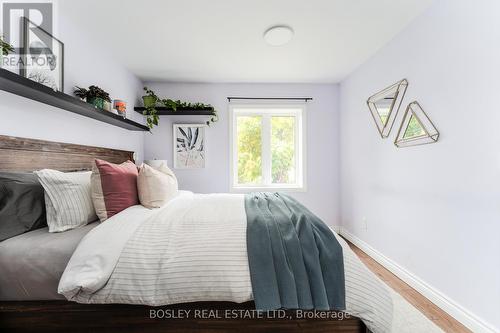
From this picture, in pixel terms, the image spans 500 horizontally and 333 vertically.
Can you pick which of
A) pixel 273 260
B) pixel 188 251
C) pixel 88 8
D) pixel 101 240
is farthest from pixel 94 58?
pixel 273 260

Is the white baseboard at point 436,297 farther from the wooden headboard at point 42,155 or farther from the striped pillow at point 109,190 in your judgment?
the wooden headboard at point 42,155

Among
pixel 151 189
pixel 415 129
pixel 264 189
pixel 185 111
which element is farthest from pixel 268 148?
pixel 151 189

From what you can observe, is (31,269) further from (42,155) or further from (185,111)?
(185,111)

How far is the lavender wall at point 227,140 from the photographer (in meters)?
3.61

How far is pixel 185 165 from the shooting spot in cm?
361

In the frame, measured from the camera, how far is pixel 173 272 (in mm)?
1136

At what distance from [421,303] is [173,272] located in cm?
203

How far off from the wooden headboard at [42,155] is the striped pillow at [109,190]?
0.46 meters

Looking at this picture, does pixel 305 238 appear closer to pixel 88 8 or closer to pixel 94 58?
pixel 88 8

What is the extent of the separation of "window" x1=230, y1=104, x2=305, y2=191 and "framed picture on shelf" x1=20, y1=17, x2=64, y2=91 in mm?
2220

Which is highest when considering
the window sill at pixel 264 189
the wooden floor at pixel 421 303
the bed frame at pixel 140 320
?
the window sill at pixel 264 189

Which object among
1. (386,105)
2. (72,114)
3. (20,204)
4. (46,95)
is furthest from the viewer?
(386,105)

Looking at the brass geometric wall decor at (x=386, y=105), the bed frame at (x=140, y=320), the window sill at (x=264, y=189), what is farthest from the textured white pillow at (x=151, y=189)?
the brass geometric wall decor at (x=386, y=105)

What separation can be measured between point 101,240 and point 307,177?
3015 mm
